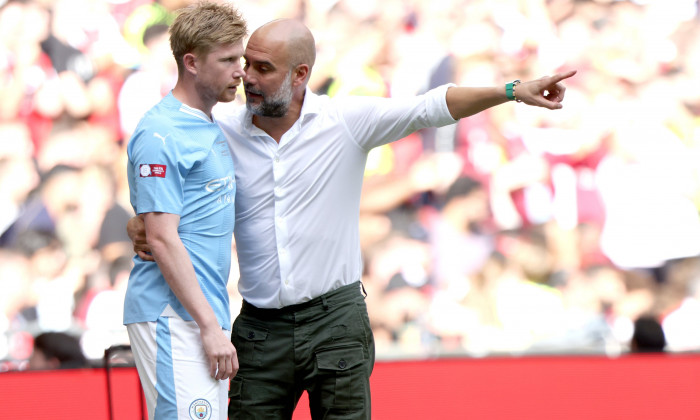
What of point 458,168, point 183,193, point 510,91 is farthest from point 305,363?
point 458,168

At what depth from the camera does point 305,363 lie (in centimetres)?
225

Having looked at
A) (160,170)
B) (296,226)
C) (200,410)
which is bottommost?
(200,410)

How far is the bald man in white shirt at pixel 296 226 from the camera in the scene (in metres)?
2.22

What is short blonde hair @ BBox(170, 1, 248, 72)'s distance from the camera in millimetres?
1907

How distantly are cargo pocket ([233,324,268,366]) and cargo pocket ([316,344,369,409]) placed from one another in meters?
0.15

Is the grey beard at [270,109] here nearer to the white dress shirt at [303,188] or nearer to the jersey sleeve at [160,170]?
the white dress shirt at [303,188]

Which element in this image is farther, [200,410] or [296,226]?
[296,226]

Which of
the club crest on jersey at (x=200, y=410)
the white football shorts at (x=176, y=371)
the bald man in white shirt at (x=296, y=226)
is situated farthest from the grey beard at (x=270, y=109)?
the club crest on jersey at (x=200, y=410)

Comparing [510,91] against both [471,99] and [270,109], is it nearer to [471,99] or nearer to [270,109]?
[471,99]

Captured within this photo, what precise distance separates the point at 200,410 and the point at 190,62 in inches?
30.4

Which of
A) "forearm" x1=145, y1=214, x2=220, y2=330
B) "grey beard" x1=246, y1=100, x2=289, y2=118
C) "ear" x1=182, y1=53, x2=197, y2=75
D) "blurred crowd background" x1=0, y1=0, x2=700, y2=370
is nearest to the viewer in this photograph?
"forearm" x1=145, y1=214, x2=220, y2=330

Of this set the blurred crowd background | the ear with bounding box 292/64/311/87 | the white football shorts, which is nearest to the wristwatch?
the ear with bounding box 292/64/311/87

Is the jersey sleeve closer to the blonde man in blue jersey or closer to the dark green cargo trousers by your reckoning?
the blonde man in blue jersey

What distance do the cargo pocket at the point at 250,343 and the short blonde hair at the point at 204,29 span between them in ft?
2.44
